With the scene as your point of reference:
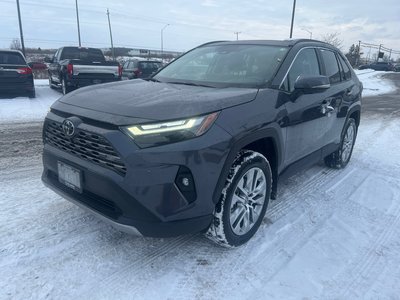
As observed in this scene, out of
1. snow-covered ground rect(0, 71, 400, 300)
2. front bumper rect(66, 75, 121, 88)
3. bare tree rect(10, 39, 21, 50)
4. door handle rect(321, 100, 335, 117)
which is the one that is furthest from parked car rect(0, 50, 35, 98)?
bare tree rect(10, 39, 21, 50)

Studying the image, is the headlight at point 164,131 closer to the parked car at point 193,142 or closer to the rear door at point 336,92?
the parked car at point 193,142

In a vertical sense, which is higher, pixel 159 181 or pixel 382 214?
pixel 159 181

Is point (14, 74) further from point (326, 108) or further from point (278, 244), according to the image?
point (278, 244)

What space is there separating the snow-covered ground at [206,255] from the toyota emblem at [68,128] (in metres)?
0.97

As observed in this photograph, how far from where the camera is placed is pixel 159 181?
8.08ft

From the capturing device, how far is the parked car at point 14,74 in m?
11.1

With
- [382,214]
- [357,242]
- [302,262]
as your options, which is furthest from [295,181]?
[302,262]

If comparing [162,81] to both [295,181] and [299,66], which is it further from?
[295,181]

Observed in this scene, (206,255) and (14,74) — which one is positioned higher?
(14,74)

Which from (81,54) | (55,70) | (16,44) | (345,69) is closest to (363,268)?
(345,69)

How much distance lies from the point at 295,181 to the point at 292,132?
1440 millimetres

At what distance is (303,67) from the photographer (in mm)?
3941

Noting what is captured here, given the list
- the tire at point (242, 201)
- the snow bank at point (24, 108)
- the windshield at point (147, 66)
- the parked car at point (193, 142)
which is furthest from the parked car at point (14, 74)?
the tire at point (242, 201)

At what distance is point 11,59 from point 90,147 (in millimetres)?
10558
